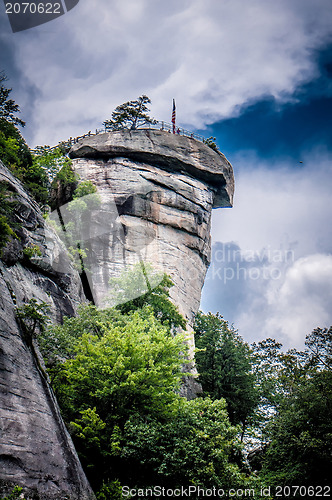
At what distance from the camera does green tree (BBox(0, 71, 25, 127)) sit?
28.8m

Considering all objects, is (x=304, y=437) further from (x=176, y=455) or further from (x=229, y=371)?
(x=229, y=371)

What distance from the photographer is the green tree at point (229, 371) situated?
27.7m

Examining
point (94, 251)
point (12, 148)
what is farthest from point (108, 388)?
point (12, 148)

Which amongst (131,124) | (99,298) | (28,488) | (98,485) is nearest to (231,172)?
(131,124)

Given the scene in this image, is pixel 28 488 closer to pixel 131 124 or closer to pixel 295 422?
pixel 295 422

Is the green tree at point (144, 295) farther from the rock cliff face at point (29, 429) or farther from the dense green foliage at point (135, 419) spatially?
the rock cliff face at point (29, 429)

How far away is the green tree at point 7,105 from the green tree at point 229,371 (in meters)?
22.3

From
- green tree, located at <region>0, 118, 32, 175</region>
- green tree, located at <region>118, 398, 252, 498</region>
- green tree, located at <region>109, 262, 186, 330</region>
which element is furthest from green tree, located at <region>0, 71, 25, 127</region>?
green tree, located at <region>118, 398, 252, 498</region>

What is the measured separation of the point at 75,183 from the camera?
109 feet

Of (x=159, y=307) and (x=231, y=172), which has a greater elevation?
(x=231, y=172)

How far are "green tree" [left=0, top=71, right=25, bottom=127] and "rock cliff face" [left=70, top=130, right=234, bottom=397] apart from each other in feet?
20.4

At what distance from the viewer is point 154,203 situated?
33.8m

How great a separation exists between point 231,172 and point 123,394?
30.9 metres

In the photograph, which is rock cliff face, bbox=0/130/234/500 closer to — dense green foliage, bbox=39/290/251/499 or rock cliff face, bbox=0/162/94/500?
rock cliff face, bbox=0/162/94/500
